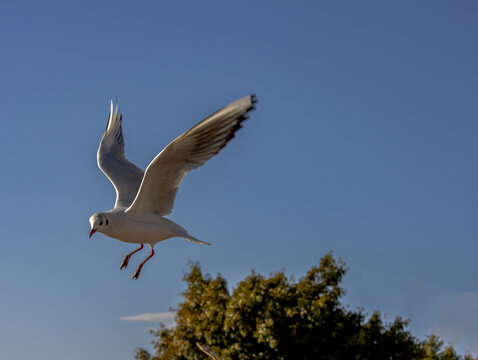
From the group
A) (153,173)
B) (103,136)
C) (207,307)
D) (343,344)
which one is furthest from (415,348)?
(153,173)

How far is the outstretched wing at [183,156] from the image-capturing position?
301 inches

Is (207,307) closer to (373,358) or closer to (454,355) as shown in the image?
(373,358)

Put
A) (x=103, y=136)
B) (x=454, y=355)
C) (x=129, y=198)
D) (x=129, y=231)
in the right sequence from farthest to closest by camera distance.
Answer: (x=454, y=355) → (x=103, y=136) → (x=129, y=198) → (x=129, y=231)

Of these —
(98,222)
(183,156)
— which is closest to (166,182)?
(183,156)

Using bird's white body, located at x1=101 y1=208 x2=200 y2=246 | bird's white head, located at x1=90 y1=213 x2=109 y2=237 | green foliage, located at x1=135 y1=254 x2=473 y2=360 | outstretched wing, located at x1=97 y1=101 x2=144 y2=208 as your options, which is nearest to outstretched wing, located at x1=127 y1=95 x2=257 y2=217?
bird's white body, located at x1=101 y1=208 x2=200 y2=246

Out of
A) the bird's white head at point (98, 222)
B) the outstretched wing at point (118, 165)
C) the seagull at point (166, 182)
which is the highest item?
the outstretched wing at point (118, 165)

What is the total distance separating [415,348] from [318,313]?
6.05 meters

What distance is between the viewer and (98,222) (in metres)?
7.57

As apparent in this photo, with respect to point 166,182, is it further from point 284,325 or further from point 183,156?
point 284,325

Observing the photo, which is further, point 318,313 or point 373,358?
point 373,358

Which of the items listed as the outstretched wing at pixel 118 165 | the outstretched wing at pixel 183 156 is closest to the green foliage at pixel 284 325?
the outstretched wing at pixel 118 165

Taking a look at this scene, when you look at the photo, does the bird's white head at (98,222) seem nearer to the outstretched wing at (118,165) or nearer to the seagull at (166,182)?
the seagull at (166,182)

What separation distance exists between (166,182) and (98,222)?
1.31 metres

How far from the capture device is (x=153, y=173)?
27.3 ft
